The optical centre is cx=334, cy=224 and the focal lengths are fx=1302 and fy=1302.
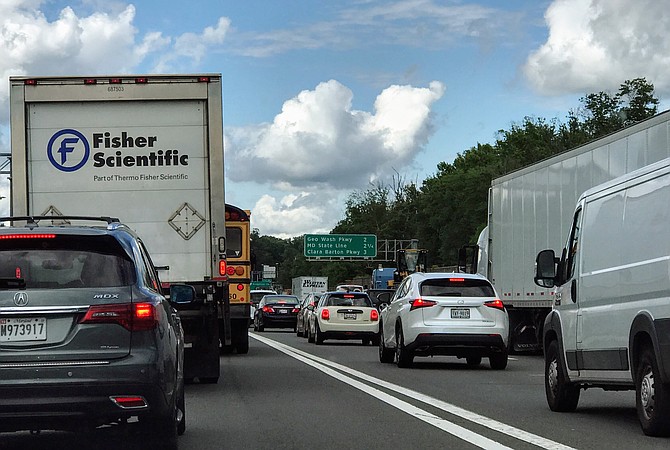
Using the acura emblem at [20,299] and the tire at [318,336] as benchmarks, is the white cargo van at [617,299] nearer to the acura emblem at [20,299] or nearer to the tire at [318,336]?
the acura emblem at [20,299]

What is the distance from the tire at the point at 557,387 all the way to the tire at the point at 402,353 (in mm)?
7929

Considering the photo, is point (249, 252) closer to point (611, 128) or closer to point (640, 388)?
point (640, 388)

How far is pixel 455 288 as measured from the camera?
21.3 metres

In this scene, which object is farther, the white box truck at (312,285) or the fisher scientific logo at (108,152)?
the white box truck at (312,285)

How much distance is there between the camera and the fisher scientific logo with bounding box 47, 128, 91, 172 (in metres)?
15.3

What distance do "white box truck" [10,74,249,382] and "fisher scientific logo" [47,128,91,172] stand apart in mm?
12

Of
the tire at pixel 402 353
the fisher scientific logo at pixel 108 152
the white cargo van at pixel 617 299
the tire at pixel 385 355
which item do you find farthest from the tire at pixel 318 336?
the white cargo van at pixel 617 299

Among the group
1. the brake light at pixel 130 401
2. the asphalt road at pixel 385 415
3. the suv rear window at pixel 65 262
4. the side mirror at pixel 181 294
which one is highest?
the suv rear window at pixel 65 262

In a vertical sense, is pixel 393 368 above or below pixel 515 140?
below

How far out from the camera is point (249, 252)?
2611 centimetres

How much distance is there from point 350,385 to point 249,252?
942 centimetres

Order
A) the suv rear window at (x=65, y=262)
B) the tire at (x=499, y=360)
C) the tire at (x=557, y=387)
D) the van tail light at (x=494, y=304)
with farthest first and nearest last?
the tire at (x=499, y=360), the van tail light at (x=494, y=304), the tire at (x=557, y=387), the suv rear window at (x=65, y=262)

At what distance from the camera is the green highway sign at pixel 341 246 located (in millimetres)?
86938

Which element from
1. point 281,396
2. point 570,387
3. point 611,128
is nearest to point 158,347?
point 570,387
